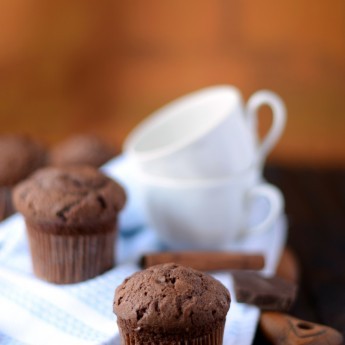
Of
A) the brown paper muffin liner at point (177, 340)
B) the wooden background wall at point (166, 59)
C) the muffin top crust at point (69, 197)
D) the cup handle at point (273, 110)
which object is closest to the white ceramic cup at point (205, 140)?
the cup handle at point (273, 110)

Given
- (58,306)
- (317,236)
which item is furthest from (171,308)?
(317,236)

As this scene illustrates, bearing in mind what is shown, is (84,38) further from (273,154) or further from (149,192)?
(149,192)

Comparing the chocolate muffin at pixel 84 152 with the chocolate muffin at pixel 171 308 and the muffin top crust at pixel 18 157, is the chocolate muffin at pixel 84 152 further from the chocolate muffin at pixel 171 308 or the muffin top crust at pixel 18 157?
the chocolate muffin at pixel 171 308

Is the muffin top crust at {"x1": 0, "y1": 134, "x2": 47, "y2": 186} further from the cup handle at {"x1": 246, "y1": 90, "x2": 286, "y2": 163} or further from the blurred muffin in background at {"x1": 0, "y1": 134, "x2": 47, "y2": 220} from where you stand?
the cup handle at {"x1": 246, "y1": 90, "x2": 286, "y2": 163}

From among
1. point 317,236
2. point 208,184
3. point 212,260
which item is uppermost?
point 208,184

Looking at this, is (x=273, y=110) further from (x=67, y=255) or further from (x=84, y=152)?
(x=67, y=255)

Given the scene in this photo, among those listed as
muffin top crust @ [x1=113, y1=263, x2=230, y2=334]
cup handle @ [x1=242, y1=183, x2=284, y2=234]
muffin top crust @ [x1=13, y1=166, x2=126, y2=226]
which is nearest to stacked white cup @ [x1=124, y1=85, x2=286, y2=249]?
cup handle @ [x1=242, y1=183, x2=284, y2=234]
